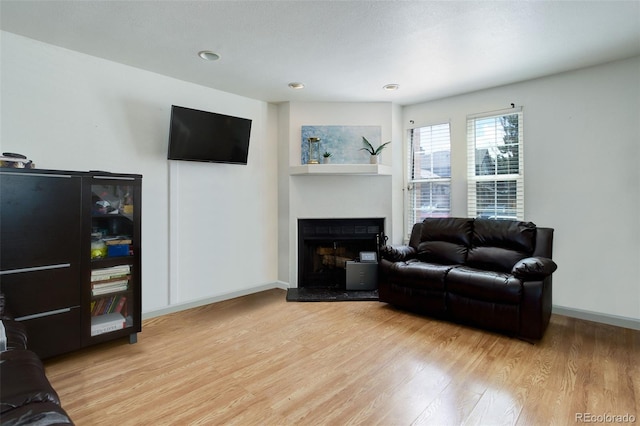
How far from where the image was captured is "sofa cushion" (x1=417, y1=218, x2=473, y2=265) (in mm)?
3523

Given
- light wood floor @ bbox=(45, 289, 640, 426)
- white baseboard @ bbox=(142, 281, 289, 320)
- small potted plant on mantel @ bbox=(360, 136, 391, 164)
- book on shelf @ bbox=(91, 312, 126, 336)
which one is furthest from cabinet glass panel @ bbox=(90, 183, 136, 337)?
small potted plant on mantel @ bbox=(360, 136, 391, 164)

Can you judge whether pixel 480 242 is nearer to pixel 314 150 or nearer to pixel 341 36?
pixel 314 150

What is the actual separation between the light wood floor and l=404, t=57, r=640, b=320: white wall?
0.43 metres

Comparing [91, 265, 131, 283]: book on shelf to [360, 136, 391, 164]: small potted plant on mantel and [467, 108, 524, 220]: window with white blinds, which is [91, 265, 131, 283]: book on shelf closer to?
[360, 136, 391, 164]: small potted plant on mantel

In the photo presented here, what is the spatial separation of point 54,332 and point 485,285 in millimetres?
3393

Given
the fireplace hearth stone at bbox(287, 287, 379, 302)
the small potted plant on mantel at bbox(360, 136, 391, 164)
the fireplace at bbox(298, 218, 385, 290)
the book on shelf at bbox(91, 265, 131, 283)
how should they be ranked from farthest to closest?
1. the fireplace at bbox(298, 218, 385, 290)
2. the small potted plant on mantel at bbox(360, 136, 391, 164)
3. the fireplace hearth stone at bbox(287, 287, 379, 302)
4. the book on shelf at bbox(91, 265, 131, 283)

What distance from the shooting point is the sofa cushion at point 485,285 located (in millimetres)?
2719

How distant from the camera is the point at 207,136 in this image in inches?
137

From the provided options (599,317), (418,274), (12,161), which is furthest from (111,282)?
(599,317)

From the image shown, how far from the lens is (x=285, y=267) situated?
4359mm

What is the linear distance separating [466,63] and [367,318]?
8.72 ft

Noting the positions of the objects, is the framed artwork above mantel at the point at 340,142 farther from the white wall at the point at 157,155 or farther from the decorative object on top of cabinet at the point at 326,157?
the white wall at the point at 157,155

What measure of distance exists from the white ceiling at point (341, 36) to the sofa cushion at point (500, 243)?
5.15 feet

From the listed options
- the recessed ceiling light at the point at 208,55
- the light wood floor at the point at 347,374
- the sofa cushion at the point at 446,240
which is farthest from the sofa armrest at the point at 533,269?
the recessed ceiling light at the point at 208,55
